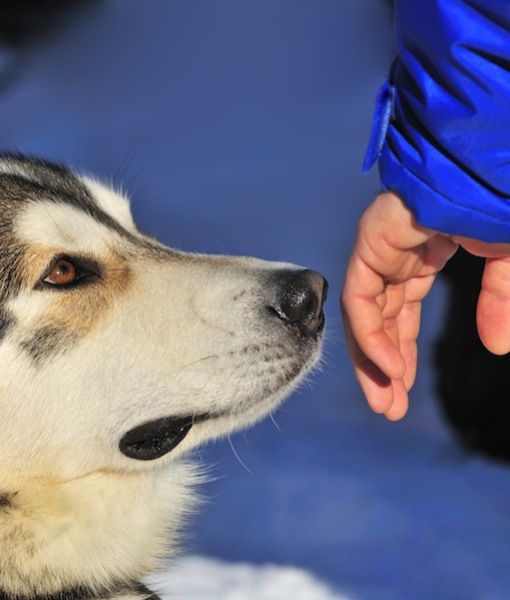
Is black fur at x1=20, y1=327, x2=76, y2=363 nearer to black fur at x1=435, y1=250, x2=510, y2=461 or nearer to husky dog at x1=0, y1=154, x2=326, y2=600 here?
husky dog at x1=0, y1=154, x2=326, y2=600

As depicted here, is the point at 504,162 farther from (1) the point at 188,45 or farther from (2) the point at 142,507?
(1) the point at 188,45

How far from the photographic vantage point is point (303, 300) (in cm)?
239

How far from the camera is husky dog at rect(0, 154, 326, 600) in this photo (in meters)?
2.34

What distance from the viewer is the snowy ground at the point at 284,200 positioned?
3.56 m

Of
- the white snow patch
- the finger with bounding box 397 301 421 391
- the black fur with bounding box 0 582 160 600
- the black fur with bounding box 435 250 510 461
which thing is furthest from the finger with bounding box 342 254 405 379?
the black fur with bounding box 435 250 510 461

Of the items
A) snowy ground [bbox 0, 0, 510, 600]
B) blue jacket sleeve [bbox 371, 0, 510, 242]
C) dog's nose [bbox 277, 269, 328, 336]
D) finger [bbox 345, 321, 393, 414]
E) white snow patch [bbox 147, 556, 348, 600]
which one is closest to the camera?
blue jacket sleeve [bbox 371, 0, 510, 242]

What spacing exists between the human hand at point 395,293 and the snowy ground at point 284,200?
68 cm

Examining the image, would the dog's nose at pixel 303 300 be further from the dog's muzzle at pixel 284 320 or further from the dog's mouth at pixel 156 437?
the dog's mouth at pixel 156 437

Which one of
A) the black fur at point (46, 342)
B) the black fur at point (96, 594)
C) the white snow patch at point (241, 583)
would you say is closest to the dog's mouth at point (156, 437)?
the black fur at point (46, 342)

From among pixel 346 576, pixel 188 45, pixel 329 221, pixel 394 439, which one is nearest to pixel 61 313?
pixel 346 576

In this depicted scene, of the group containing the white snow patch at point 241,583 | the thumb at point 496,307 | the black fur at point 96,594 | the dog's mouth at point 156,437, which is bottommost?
the white snow patch at point 241,583

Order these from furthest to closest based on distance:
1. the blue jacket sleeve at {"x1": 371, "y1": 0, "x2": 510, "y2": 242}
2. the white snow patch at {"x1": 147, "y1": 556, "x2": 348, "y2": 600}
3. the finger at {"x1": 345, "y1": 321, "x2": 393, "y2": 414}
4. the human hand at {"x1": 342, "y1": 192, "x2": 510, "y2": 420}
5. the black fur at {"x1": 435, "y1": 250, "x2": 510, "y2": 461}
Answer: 1. the black fur at {"x1": 435, "y1": 250, "x2": 510, "y2": 461}
2. the white snow patch at {"x1": 147, "y1": 556, "x2": 348, "y2": 600}
3. the finger at {"x1": 345, "y1": 321, "x2": 393, "y2": 414}
4. the human hand at {"x1": 342, "y1": 192, "x2": 510, "y2": 420}
5. the blue jacket sleeve at {"x1": 371, "y1": 0, "x2": 510, "y2": 242}

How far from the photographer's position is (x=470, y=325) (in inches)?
163

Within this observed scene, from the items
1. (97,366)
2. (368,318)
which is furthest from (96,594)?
(368,318)
